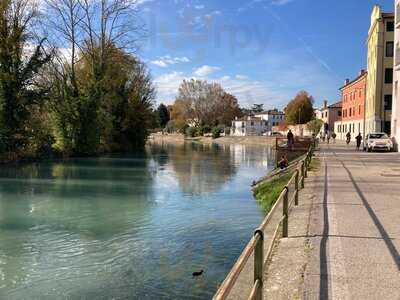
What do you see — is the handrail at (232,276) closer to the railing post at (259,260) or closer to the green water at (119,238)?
the railing post at (259,260)

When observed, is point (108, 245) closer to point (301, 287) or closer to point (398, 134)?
point (301, 287)

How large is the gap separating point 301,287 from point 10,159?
113 feet

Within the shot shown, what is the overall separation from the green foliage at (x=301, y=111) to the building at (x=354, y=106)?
31256mm

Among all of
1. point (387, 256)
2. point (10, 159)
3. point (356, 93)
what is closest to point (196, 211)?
point (387, 256)

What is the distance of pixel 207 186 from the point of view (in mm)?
22922

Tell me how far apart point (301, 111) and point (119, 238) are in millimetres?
109924

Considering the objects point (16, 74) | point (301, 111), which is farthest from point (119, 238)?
point (301, 111)

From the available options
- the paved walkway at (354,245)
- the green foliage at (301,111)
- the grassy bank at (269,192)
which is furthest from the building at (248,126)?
the paved walkway at (354,245)

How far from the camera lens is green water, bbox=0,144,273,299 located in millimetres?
8328

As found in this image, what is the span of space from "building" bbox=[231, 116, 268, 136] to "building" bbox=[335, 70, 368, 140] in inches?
2293

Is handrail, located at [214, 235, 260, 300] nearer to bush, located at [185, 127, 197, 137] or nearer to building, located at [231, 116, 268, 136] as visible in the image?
bush, located at [185, 127, 197, 137]

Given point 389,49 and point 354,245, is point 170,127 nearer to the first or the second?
point 389,49

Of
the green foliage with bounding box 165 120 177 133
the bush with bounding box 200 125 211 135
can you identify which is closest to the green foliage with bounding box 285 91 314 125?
the bush with bounding box 200 125 211 135

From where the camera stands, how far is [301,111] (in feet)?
385
